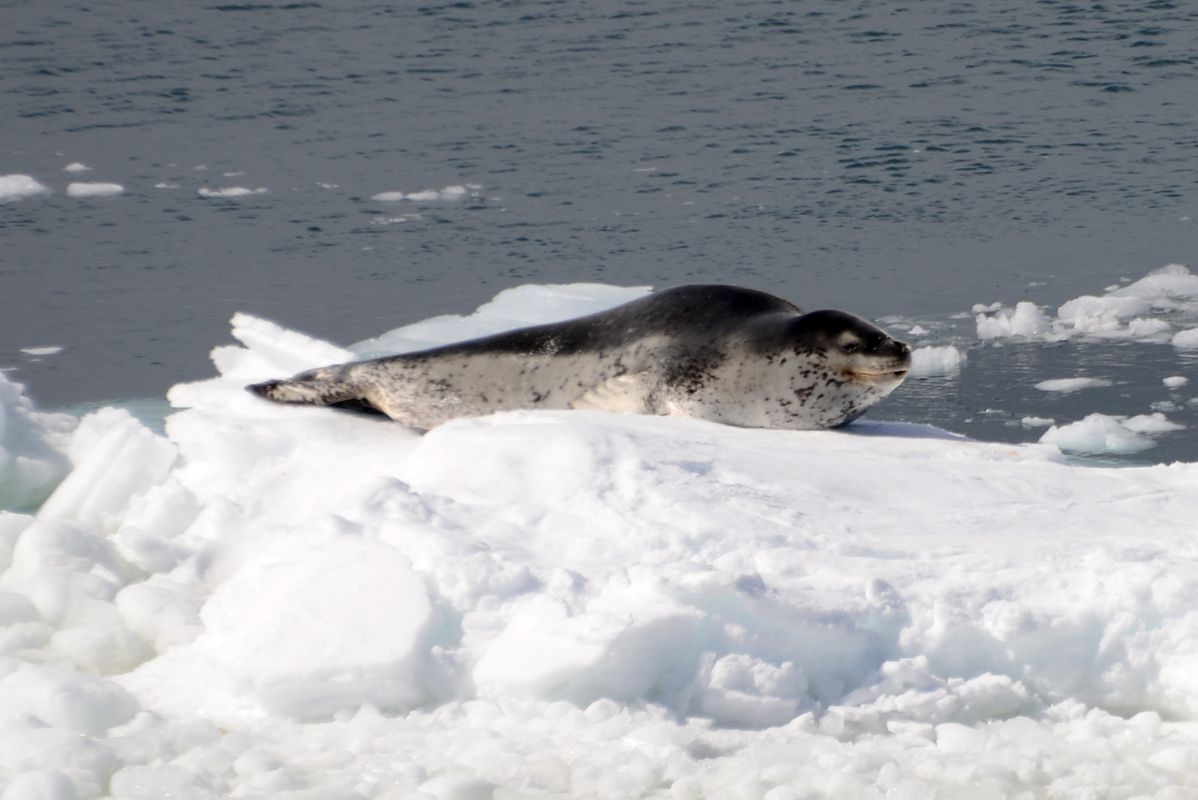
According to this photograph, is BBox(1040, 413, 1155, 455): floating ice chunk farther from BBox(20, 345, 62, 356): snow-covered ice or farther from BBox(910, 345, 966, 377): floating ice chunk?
BBox(20, 345, 62, 356): snow-covered ice

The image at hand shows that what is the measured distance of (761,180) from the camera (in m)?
11.2

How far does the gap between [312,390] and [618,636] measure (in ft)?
7.35

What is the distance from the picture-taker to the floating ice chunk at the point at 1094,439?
5699mm

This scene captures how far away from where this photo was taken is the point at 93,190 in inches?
447

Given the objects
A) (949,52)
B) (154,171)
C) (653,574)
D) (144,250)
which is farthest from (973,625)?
(949,52)

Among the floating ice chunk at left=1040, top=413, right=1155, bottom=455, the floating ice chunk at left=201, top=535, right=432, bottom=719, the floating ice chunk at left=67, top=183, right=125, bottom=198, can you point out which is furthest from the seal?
the floating ice chunk at left=67, top=183, right=125, bottom=198

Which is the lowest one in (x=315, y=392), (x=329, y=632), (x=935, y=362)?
(x=935, y=362)

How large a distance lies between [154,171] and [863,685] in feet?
34.8

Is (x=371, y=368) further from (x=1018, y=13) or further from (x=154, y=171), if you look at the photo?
(x=1018, y=13)

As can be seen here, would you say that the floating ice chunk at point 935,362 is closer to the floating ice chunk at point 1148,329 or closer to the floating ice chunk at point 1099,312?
the floating ice chunk at point 1099,312

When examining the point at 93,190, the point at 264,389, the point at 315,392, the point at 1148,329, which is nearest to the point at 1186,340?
the point at 1148,329

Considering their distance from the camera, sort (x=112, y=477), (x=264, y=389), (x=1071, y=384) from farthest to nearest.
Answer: (x=1071, y=384), (x=264, y=389), (x=112, y=477)

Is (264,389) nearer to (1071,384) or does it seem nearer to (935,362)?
(935,362)

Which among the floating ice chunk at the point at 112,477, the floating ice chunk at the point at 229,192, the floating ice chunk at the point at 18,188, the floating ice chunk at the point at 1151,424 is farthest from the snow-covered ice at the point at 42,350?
the floating ice chunk at the point at 1151,424
